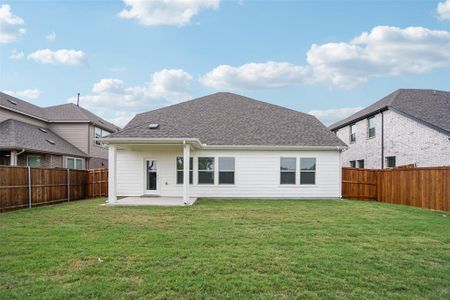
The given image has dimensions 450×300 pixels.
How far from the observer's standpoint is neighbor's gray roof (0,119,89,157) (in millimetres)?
16656

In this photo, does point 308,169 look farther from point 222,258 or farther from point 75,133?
point 75,133

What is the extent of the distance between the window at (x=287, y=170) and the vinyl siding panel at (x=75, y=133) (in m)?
14.7

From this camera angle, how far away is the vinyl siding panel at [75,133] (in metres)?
22.7

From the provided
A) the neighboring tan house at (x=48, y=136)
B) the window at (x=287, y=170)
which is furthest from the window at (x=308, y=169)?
the neighboring tan house at (x=48, y=136)

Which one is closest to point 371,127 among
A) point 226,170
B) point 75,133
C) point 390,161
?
point 390,161

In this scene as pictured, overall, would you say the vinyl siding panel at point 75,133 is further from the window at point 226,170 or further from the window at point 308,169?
the window at point 308,169

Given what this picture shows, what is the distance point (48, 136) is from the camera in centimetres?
2083

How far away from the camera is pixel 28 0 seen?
13.0 meters

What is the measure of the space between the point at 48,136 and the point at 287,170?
51.5 ft

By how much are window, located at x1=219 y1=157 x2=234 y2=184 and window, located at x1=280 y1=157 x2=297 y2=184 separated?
2.46 meters

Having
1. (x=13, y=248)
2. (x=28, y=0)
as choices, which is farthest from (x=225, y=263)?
(x=28, y=0)

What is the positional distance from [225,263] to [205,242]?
1378mm

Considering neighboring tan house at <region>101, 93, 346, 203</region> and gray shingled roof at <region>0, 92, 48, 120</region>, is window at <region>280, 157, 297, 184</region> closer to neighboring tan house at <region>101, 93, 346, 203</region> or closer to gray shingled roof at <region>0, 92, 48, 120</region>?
neighboring tan house at <region>101, 93, 346, 203</region>

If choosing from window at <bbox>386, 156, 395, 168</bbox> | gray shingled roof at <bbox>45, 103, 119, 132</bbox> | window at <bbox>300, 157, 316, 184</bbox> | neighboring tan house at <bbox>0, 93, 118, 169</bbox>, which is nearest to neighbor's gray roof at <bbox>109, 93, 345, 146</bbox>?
window at <bbox>300, 157, 316, 184</bbox>
